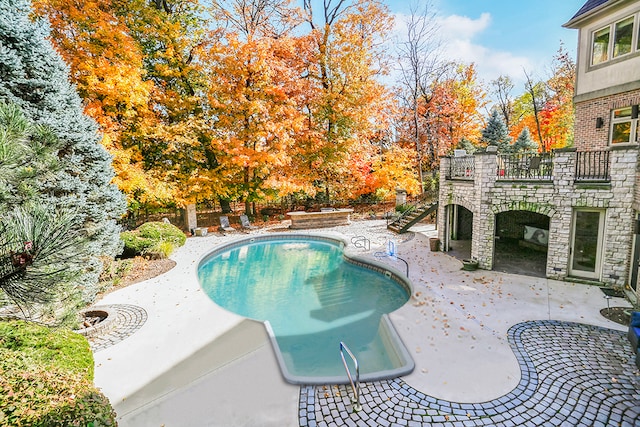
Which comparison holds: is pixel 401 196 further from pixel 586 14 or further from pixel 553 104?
pixel 553 104

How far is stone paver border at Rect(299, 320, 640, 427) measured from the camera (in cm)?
417

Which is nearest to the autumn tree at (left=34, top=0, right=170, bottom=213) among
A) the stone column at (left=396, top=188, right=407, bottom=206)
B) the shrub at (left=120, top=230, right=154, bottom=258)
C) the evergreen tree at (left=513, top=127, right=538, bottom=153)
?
Result: the shrub at (left=120, top=230, right=154, bottom=258)

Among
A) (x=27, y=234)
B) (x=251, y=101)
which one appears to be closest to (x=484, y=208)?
(x=27, y=234)

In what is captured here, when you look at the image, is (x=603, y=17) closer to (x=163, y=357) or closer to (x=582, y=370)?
(x=582, y=370)

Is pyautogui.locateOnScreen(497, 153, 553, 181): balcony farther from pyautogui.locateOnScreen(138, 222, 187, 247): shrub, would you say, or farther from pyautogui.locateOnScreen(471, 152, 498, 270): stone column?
pyautogui.locateOnScreen(138, 222, 187, 247): shrub

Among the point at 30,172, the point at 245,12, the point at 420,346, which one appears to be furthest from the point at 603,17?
the point at 245,12

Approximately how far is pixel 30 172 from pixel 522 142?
1329 inches

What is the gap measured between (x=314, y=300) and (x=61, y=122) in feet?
26.6

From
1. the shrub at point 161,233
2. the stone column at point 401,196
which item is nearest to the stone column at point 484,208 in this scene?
the stone column at point 401,196

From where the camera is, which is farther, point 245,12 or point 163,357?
point 245,12

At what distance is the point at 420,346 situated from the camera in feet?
19.6

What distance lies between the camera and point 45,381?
334cm

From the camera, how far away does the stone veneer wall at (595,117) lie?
10539mm

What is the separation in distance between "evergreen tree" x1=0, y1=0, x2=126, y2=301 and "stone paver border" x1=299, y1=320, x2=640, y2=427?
5328 mm
